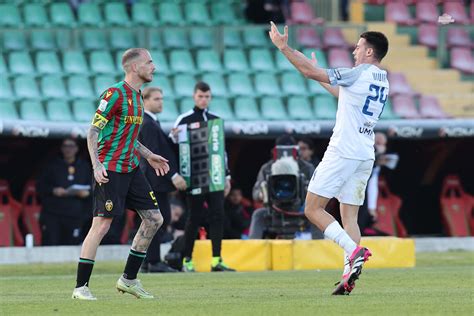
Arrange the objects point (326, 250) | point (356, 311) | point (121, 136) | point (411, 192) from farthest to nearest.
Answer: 1. point (411, 192)
2. point (326, 250)
3. point (121, 136)
4. point (356, 311)

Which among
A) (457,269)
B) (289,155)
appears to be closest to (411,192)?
(289,155)

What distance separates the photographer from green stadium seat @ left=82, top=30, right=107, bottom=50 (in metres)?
22.0

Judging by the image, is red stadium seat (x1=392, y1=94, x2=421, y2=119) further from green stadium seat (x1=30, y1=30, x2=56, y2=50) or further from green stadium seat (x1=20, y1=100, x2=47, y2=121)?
green stadium seat (x1=20, y1=100, x2=47, y2=121)

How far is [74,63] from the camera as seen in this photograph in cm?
2155

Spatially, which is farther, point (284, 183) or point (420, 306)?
point (284, 183)

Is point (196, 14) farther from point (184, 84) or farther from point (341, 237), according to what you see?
point (341, 237)

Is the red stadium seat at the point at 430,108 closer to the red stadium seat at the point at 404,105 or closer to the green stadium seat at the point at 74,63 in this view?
the red stadium seat at the point at 404,105

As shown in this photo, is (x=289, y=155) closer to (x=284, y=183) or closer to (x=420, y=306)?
(x=284, y=183)

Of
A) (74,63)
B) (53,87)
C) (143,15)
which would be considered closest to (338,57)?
(143,15)

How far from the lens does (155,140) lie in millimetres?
15164

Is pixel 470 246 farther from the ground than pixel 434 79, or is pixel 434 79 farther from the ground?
pixel 434 79

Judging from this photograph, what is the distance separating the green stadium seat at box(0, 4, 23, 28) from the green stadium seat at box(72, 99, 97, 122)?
109 inches

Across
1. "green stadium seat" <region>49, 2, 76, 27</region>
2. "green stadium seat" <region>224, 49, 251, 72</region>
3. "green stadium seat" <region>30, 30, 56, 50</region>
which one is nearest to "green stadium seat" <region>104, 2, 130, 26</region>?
"green stadium seat" <region>49, 2, 76, 27</region>

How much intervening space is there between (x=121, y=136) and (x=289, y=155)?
21.4 feet
